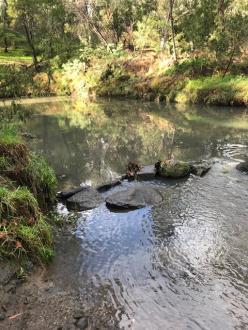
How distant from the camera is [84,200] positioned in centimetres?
1198

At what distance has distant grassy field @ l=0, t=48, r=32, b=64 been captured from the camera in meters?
54.2

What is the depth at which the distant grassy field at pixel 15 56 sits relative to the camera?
54188mm

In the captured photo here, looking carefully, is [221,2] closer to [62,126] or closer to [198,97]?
[198,97]

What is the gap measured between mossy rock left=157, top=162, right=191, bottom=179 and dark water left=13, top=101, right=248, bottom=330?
36cm

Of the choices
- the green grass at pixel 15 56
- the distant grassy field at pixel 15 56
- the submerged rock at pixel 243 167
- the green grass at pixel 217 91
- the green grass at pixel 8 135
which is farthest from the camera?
the green grass at pixel 15 56

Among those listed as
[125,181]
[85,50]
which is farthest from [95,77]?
[125,181]

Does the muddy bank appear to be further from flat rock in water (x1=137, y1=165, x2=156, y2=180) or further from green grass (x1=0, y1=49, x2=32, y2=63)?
green grass (x1=0, y1=49, x2=32, y2=63)

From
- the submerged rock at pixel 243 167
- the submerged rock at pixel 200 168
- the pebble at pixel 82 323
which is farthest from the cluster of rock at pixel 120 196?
the pebble at pixel 82 323

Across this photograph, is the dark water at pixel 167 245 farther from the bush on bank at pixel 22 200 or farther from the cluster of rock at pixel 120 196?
the bush on bank at pixel 22 200

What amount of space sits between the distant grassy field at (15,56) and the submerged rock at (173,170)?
4263 centimetres

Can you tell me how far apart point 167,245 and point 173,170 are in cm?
525

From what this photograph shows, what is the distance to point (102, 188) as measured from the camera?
13.5m

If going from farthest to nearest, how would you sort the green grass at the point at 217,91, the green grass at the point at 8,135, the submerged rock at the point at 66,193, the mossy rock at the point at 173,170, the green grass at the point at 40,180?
the green grass at the point at 217,91
the mossy rock at the point at 173,170
the submerged rock at the point at 66,193
the green grass at the point at 8,135
the green grass at the point at 40,180

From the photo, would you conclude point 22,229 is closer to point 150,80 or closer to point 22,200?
point 22,200
